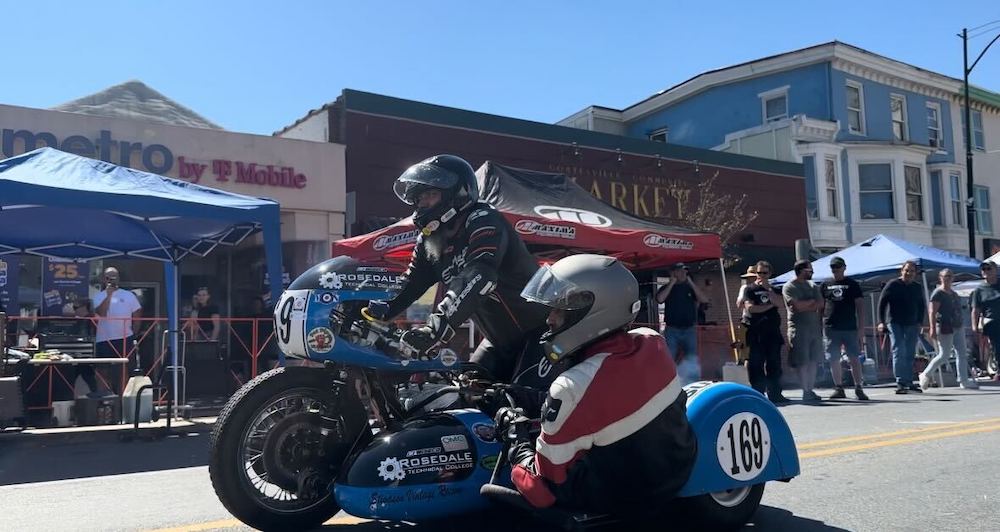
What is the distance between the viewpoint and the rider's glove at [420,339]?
3729mm

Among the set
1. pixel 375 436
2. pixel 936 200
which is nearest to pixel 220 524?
pixel 375 436

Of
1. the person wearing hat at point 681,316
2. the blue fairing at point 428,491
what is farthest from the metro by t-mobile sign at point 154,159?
the blue fairing at point 428,491

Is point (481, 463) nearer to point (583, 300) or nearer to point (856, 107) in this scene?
point (583, 300)

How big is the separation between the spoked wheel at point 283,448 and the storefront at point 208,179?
12.2 m

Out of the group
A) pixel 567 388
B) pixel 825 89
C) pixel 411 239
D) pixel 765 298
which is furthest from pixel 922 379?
pixel 825 89

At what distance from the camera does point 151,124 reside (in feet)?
49.5

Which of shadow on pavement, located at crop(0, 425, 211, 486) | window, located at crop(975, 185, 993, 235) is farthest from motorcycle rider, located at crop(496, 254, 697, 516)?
window, located at crop(975, 185, 993, 235)

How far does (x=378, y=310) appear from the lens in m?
4.06

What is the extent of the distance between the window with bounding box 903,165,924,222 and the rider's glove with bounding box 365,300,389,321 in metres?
28.2

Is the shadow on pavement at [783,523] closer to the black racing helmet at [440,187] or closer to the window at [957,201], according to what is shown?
the black racing helmet at [440,187]

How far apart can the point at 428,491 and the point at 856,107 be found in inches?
1111

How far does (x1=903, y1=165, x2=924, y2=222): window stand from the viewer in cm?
2859

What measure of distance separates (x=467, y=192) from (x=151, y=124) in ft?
41.1

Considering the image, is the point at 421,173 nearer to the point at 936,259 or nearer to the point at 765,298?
the point at 765,298
